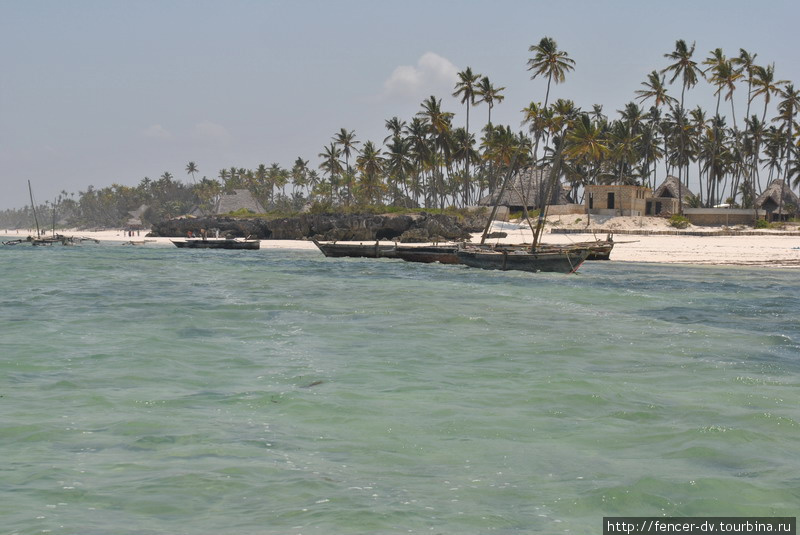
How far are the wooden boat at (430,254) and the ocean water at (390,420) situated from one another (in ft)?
79.2

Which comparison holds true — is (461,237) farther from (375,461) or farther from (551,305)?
(375,461)

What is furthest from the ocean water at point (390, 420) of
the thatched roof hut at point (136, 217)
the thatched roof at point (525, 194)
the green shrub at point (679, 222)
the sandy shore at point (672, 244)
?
the thatched roof hut at point (136, 217)

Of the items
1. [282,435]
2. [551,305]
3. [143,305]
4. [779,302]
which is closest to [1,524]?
[282,435]

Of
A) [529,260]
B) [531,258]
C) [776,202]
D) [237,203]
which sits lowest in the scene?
[529,260]

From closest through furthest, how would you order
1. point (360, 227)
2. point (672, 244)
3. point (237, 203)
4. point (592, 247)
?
1. point (592, 247)
2. point (672, 244)
3. point (360, 227)
4. point (237, 203)

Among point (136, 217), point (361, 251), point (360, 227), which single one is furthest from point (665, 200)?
point (136, 217)

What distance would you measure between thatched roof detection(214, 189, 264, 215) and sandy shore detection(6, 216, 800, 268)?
42374 millimetres

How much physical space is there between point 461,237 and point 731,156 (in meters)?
39.4

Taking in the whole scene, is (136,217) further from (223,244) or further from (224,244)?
(224,244)

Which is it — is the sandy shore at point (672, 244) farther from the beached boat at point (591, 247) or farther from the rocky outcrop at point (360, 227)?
the rocky outcrop at point (360, 227)

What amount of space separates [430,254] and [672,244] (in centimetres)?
1911

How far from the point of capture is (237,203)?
114 metres

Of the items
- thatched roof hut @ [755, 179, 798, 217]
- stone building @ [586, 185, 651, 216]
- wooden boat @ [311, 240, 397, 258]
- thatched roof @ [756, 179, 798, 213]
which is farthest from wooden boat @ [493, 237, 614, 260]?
thatched roof @ [756, 179, 798, 213]

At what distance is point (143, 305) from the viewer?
869 inches
